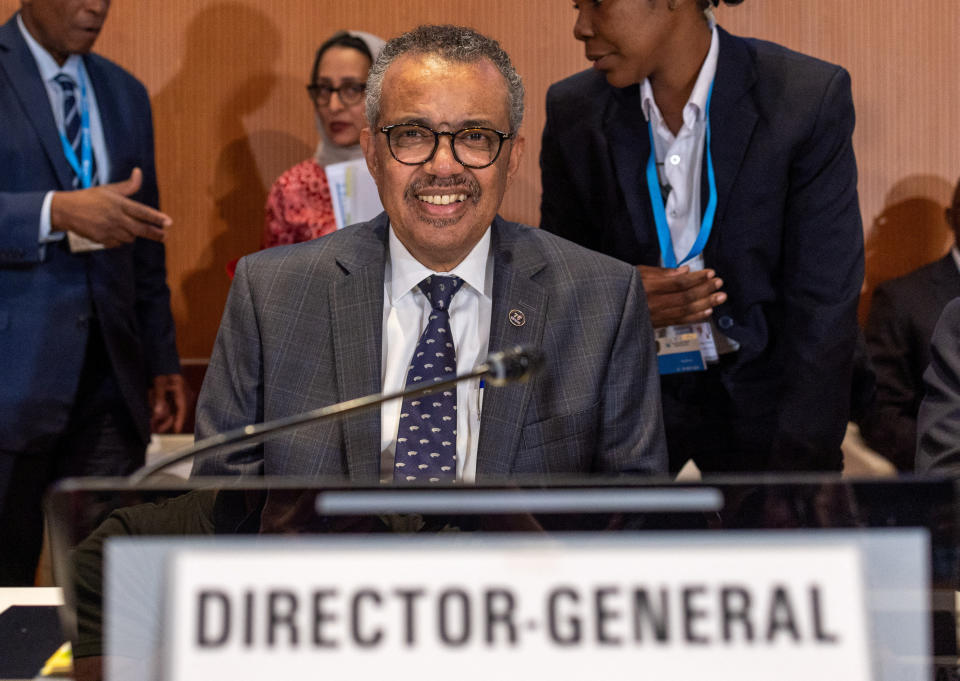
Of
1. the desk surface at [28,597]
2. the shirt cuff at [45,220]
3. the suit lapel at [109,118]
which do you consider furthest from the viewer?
the suit lapel at [109,118]

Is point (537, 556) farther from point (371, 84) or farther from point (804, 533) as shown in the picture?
point (371, 84)

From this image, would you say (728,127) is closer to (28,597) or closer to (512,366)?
(512,366)

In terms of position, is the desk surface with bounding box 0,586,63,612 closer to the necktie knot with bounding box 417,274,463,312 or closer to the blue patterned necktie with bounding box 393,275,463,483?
the blue patterned necktie with bounding box 393,275,463,483

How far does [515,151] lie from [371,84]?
30 cm

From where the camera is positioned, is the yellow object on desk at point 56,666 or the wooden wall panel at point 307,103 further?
the wooden wall panel at point 307,103

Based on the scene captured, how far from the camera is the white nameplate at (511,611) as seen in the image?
0.85 meters

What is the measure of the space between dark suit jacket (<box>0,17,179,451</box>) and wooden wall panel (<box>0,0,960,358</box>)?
91 centimetres

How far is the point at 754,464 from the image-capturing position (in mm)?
2574

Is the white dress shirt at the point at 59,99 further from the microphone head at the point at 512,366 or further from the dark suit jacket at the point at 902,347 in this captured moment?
the dark suit jacket at the point at 902,347

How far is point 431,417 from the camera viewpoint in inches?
67.4

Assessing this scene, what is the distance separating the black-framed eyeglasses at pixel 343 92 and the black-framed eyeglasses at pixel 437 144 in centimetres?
155

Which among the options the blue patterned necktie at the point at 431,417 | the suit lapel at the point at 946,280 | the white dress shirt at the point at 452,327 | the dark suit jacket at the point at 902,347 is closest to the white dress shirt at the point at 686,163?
the white dress shirt at the point at 452,327

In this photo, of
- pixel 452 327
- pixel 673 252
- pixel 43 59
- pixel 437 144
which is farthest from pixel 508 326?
pixel 43 59

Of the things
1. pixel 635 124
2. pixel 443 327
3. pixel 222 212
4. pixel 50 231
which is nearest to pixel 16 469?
pixel 50 231
